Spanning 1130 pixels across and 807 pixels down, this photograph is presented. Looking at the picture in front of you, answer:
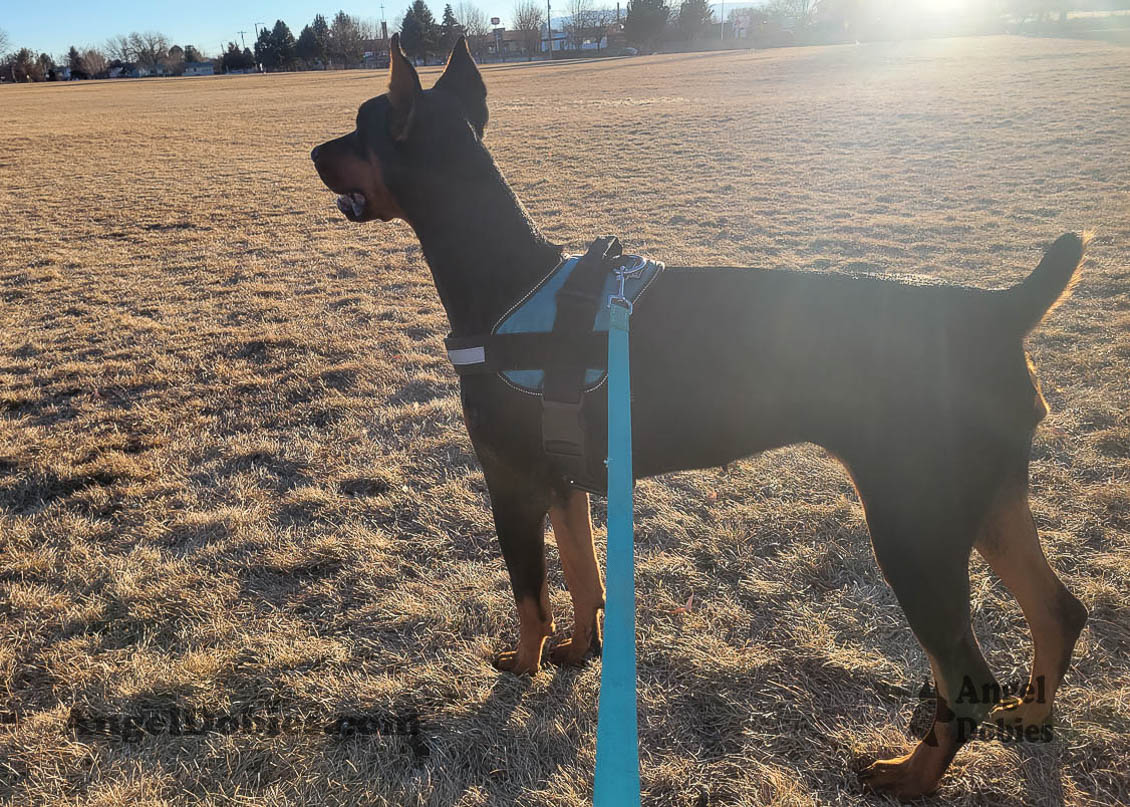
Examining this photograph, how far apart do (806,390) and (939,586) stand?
0.71 m

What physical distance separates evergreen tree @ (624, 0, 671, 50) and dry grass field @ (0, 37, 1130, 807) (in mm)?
85447

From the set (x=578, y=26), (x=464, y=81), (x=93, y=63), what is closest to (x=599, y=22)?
Answer: (x=578, y=26)

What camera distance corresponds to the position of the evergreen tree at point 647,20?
3214 inches

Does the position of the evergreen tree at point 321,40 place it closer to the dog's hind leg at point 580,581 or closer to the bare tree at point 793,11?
the bare tree at point 793,11

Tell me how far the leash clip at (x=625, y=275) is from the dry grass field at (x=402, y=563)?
1.56m

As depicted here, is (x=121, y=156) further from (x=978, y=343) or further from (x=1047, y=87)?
(x=1047, y=87)

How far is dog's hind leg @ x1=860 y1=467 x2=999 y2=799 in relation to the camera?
1.94 m

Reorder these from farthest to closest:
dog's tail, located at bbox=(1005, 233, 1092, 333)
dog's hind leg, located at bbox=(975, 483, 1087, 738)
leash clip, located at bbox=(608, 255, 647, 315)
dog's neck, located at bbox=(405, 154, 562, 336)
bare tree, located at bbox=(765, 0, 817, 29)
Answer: bare tree, located at bbox=(765, 0, 817, 29)
dog's neck, located at bbox=(405, 154, 562, 336)
dog's hind leg, located at bbox=(975, 483, 1087, 738)
leash clip, located at bbox=(608, 255, 647, 315)
dog's tail, located at bbox=(1005, 233, 1092, 333)

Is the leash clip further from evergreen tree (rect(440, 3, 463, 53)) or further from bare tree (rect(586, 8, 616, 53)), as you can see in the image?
bare tree (rect(586, 8, 616, 53))

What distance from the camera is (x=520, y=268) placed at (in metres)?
2.39

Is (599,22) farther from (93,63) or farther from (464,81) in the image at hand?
(464,81)

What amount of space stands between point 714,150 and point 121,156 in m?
16.6

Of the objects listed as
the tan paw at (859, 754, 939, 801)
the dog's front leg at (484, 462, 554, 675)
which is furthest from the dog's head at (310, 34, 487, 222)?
the tan paw at (859, 754, 939, 801)

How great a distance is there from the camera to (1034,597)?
87.6 inches
